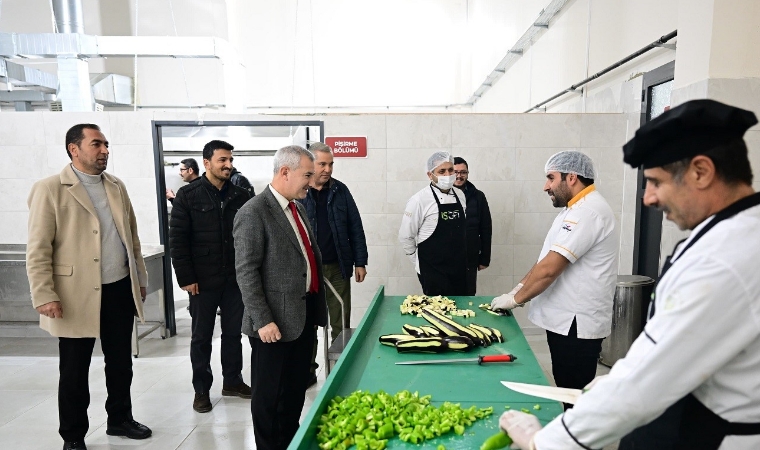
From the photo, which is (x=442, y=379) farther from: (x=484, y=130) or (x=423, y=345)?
(x=484, y=130)

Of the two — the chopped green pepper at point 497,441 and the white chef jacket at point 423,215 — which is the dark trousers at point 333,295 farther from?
the chopped green pepper at point 497,441

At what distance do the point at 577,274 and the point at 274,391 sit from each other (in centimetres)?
152

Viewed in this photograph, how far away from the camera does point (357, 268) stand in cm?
349

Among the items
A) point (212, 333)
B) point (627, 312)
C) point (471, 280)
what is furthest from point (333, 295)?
point (627, 312)

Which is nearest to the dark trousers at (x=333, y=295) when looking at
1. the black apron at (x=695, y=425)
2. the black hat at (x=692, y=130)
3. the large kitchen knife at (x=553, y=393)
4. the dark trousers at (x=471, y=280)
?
the dark trousers at (x=471, y=280)

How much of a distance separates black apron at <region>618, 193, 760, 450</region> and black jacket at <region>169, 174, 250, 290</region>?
2605 millimetres

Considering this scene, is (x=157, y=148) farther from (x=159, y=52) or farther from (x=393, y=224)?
(x=393, y=224)

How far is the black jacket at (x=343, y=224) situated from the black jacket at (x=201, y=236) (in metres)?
0.61

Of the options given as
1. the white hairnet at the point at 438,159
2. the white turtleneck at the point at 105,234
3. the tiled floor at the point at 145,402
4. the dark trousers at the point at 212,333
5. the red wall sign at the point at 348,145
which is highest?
the red wall sign at the point at 348,145

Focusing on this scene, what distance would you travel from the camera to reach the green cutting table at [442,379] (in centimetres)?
135

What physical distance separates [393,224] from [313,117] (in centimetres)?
126

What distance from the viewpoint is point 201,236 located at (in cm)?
304

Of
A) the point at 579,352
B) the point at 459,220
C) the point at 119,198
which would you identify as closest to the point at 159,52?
the point at 119,198

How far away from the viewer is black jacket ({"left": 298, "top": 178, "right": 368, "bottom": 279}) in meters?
3.40
